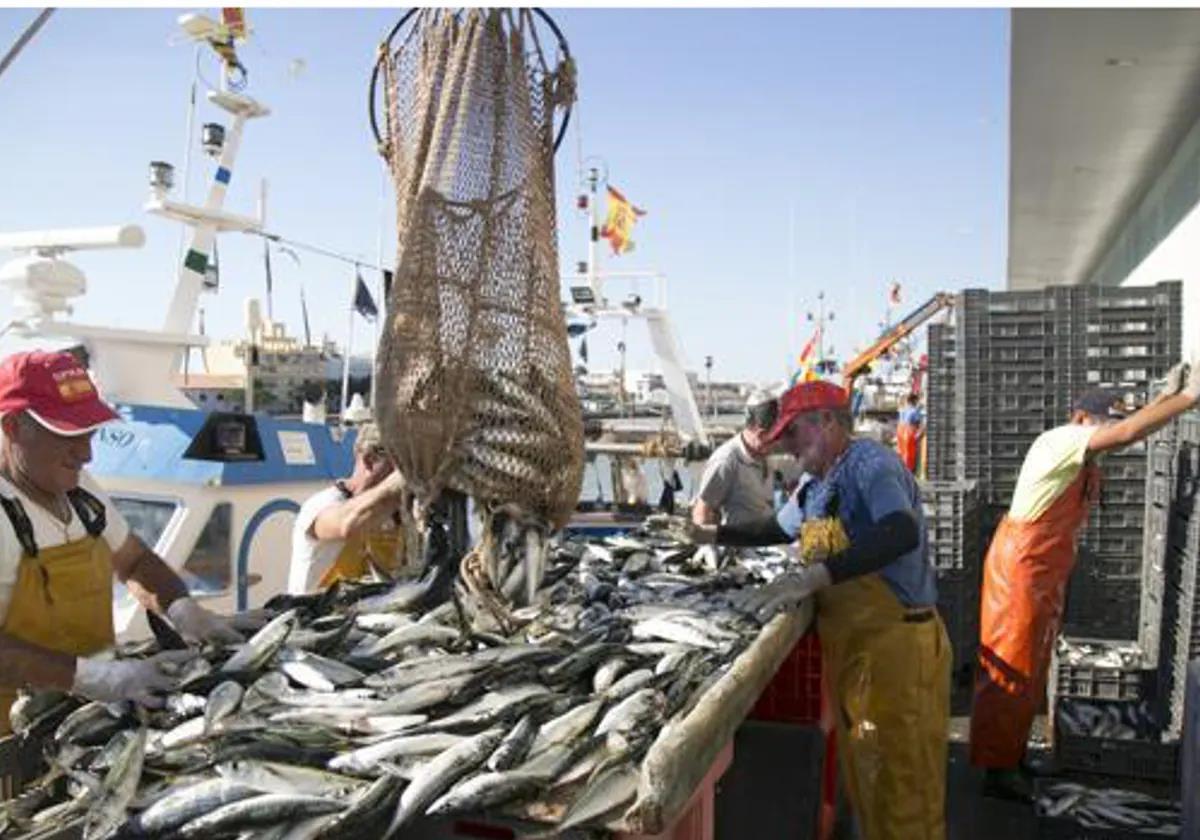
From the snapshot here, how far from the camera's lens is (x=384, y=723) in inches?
102

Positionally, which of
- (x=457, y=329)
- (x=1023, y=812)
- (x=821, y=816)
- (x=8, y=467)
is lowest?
(x=1023, y=812)

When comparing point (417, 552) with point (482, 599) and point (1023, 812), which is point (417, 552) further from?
point (1023, 812)

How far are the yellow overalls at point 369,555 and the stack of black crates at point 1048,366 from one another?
192 inches

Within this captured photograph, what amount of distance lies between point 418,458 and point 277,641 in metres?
0.76

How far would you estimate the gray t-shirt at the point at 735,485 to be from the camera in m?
7.34

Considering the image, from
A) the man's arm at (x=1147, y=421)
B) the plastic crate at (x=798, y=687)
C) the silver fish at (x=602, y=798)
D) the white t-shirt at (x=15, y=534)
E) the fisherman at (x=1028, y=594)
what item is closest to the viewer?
the silver fish at (x=602, y=798)

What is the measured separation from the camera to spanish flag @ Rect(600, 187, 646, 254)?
17.0 meters

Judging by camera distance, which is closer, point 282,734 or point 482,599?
point 282,734

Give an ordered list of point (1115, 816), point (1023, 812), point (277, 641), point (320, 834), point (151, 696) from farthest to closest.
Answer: point (1023, 812) → point (1115, 816) → point (277, 641) → point (151, 696) → point (320, 834)

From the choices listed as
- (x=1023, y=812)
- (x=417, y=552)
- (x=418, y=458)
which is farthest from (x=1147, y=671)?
(x=418, y=458)

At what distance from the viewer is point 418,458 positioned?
3.43m

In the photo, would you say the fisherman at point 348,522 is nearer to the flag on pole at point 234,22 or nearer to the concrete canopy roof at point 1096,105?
the flag on pole at point 234,22

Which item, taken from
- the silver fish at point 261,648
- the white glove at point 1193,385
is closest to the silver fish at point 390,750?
the silver fish at point 261,648

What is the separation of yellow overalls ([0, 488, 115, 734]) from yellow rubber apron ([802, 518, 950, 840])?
3.19 meters
